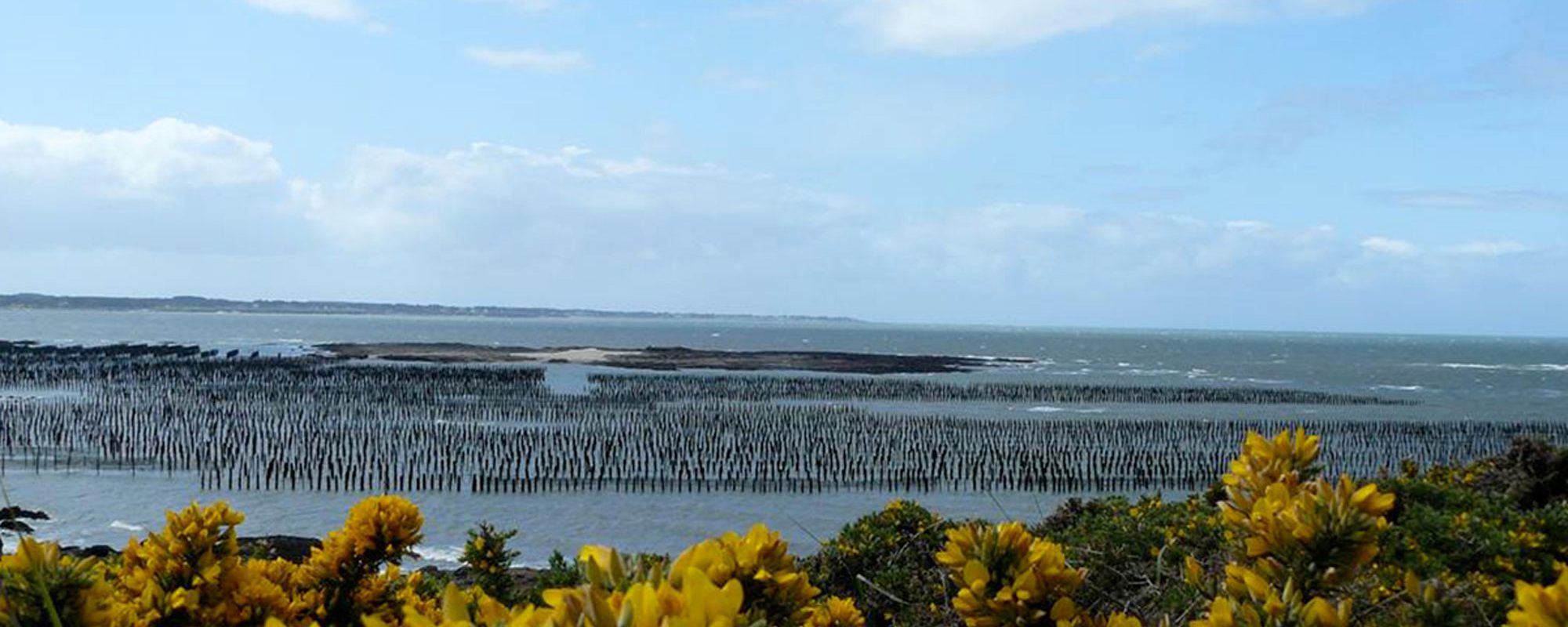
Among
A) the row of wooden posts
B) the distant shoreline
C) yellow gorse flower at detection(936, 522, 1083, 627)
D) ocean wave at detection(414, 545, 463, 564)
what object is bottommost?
ocean wave at detection(414, 545, 463, 564)

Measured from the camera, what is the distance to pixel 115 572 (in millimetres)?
3922

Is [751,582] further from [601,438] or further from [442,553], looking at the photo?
[601,438]

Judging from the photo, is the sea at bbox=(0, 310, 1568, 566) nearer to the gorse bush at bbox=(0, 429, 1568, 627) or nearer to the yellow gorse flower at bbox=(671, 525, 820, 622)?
the gorse bush at bbox=(0, 429, 1568, 627)

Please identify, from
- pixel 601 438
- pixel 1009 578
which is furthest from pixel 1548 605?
pixel 601 438

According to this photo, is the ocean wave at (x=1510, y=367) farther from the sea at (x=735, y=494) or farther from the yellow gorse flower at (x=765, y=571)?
the yellow gorse flower at (x=765, y=571)

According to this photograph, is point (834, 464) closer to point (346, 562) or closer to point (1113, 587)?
point (1113, 587)

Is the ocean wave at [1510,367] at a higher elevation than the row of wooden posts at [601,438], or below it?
higher

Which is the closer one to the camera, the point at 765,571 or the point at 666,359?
the point at 765,571

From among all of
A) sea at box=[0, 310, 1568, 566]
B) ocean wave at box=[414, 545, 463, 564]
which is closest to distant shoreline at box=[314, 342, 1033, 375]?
sea at box=[0, 310, 1568, 566]

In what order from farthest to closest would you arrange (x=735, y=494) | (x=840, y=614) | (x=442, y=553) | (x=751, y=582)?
(x=735, y=494)
(x=442, y=553)
(x=840, y=614)
(x=751, y=582)

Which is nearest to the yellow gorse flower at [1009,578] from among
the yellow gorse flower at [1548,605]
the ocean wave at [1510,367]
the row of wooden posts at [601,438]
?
the yellow gorse flower at [1548,605]

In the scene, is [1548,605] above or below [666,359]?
above

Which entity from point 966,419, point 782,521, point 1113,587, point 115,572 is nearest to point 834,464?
point 782,521

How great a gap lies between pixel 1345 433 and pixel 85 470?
131ft
